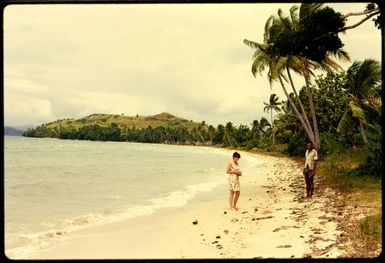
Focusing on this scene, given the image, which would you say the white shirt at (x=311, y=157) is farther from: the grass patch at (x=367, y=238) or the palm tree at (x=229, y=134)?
the palm tree at (x=229, y=134)

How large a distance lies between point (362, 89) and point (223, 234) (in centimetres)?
650

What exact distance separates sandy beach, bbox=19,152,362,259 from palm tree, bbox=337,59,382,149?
3056mm

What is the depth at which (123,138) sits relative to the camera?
69812 millimetres

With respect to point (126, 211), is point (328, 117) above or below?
above

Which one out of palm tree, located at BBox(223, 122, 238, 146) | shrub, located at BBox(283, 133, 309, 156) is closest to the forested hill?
palm tree, located at BBox(223, 122, 238, 146)

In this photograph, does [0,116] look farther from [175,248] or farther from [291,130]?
[291,130]

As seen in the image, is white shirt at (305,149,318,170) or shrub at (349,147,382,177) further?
shrub at (349,147,382,177)

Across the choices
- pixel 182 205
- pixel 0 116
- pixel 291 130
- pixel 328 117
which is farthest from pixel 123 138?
pixel 0 116

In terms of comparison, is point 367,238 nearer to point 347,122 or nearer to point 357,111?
point 357,111

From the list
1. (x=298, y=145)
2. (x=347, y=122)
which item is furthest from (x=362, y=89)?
(x=298, y=145)

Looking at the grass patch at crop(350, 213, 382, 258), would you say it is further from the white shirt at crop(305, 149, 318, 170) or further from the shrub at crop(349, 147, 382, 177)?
the shrub at crop(349, 147, 382, 177)

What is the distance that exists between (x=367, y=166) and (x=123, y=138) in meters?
63.2

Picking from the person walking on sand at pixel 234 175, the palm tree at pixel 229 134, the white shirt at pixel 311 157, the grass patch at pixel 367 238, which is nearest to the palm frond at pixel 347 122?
the white shirt at pixel 311 157

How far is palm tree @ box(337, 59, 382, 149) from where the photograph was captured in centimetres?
974
